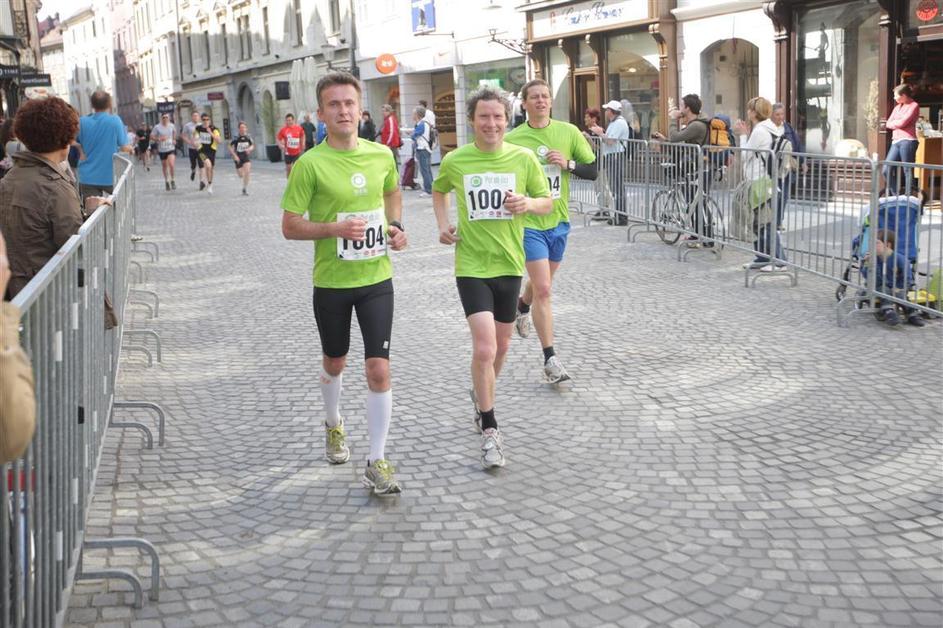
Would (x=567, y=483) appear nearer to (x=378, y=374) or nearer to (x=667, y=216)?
(x=378, y=374)

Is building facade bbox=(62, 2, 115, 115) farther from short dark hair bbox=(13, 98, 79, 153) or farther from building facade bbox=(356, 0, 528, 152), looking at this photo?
short dark hair bbox=(13, 98, 79, 153)

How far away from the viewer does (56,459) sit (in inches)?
124

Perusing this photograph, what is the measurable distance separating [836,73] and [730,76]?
307 cm

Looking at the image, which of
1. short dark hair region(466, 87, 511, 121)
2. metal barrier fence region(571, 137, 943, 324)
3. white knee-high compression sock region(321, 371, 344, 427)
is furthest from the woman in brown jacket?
metal barrier fence region(571, 137, 943, 324)

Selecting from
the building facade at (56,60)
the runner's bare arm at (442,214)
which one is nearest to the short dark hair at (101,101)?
the runner's bare arm at (442,214)

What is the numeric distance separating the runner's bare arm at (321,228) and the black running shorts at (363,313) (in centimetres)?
26

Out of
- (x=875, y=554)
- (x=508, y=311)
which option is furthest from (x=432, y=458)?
(x=875, y=554)

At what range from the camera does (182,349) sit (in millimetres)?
7820

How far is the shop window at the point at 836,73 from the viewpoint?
15.8 meters

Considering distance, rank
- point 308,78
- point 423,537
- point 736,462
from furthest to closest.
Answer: point 308,78, point 736,462, point 423,537

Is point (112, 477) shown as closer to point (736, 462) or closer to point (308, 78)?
point (736, 462)

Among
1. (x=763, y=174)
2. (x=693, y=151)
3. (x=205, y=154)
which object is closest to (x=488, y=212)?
(x=763, y=174)

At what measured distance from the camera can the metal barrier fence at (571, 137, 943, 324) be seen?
7.91 meters

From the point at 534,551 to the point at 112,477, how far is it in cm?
221
